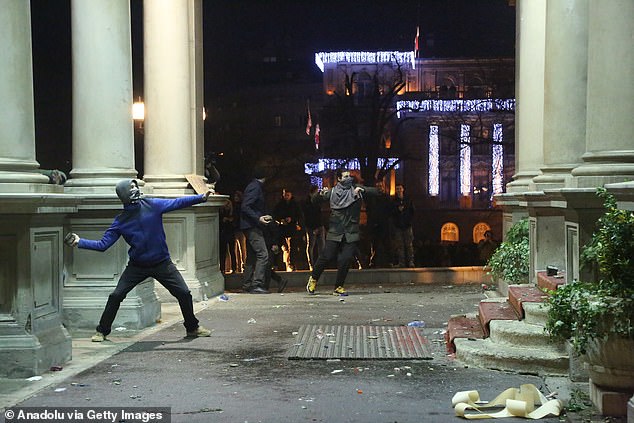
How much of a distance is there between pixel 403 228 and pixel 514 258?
33.5 ft

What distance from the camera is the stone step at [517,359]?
29.5ft

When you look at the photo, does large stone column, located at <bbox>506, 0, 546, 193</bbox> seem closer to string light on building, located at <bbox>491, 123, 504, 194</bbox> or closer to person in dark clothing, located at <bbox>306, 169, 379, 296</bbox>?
person in dark clothing, located at <bbox>306, 169, 379, 296</bbox>

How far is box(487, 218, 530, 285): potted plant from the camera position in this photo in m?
14.5

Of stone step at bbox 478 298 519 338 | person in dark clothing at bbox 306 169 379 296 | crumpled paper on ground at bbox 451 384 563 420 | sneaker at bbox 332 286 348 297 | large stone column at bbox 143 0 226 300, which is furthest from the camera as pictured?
sneaker at bbox 332 286 348 297

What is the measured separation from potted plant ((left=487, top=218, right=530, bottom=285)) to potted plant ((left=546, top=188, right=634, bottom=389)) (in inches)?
268

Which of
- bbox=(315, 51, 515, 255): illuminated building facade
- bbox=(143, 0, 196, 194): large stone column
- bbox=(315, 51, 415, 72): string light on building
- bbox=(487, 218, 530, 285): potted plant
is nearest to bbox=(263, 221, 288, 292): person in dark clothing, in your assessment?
bbox=(143, 0, 196, 194): large stone column

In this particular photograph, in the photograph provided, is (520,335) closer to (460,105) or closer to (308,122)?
(460,105)

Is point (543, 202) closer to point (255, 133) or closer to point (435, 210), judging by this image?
point (255, 133)

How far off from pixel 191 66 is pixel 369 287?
553 cm

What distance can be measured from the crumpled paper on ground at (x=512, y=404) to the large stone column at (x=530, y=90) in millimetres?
7978

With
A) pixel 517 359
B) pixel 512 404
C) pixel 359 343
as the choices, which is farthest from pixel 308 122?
pixel 512 404

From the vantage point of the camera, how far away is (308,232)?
78.3 feet

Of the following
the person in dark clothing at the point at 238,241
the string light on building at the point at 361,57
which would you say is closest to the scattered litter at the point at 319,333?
the person in dark clothing at the point at 238,241

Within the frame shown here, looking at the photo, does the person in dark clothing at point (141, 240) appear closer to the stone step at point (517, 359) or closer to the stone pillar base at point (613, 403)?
the stone step at point (517, 359)
